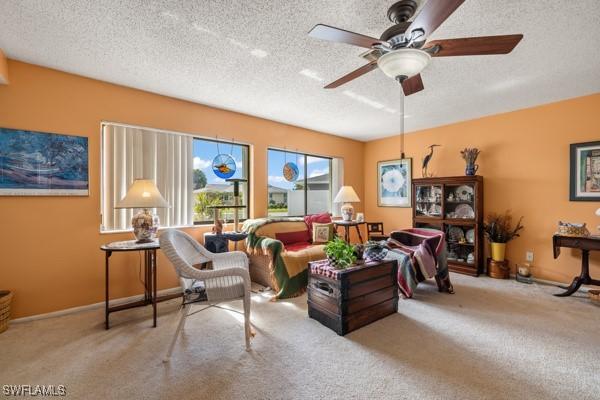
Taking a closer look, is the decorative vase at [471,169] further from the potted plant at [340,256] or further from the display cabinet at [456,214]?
the potted plant at [340,256]

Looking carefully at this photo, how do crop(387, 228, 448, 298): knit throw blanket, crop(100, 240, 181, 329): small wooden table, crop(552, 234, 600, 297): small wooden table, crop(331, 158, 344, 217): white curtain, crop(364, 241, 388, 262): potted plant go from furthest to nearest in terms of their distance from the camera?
1. crop(331, 158, 344, 217): white curtain
2. crop(387, 228, 448, 298): knit throw blanket
3. crop(552, 234, 600, 297): small wooden table
4. crop(364, 241, 388, 262): potted plant
5. crop(100, 240, 181, 329): small wooden table

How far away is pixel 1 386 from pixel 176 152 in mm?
2535

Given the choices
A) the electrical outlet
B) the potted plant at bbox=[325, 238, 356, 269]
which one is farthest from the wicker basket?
the electrical outlet

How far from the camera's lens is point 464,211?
167 inches

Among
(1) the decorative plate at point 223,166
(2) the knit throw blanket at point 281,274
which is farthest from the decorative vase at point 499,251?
(1) the decorative plate at point 223,166

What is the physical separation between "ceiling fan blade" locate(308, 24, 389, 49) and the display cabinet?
128 inches

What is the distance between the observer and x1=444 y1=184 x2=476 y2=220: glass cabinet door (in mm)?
4160

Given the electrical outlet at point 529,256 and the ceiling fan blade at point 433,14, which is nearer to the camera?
the ceiling fan blade at point 433,14

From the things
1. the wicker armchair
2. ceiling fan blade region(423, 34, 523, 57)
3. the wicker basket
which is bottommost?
the wicker basket

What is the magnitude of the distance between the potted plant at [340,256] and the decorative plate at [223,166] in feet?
6.76

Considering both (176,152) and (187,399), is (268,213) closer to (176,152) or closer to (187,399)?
(176,152)

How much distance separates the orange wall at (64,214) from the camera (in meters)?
2.45

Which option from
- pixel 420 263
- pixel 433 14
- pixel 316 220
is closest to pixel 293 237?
pixel 316 220

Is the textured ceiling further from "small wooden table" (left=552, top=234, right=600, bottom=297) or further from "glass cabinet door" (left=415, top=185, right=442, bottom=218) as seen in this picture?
"small wooden table" (left=552, top=234, right=600, bottom=297)
